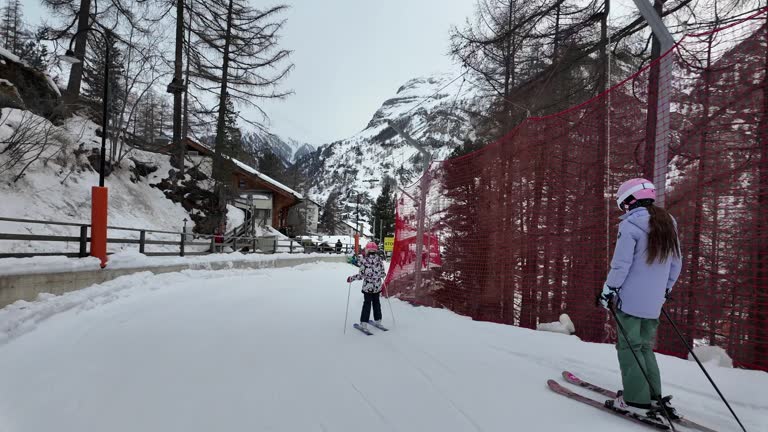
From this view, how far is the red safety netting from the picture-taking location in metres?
3.80

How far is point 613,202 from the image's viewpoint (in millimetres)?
5176

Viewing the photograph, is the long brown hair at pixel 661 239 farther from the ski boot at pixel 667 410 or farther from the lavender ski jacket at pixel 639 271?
the ski boot at pixel 667 410

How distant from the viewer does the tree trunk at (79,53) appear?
1831 centimetres

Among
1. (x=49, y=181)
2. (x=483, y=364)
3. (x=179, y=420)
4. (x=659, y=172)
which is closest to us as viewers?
(x=179, y=420)

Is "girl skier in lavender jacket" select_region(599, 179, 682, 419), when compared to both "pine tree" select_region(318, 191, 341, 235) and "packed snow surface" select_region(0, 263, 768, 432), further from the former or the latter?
"pine tree" select_region(318, 191, 341, 235)

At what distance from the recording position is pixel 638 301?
2.98 m

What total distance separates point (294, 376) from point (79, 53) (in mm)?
22050

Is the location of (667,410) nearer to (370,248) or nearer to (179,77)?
(370,248)

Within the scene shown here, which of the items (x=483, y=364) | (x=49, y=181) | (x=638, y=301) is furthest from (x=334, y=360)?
(x=49, y=181)

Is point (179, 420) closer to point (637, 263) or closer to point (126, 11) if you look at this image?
point (637, 263)

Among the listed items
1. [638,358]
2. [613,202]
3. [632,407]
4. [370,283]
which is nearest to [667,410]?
[632,407]

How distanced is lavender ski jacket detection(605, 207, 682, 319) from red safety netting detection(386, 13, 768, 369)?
1255 mm

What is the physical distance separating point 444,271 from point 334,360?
181 inches

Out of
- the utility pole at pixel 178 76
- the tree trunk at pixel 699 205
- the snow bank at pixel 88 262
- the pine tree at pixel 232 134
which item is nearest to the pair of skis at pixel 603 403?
the tree trunk at pixel 699 205
